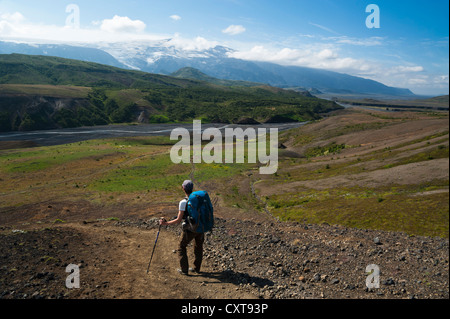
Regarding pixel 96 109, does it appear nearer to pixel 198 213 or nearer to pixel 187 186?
pixel 187 186

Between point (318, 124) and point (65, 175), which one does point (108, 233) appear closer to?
point (65, 175)

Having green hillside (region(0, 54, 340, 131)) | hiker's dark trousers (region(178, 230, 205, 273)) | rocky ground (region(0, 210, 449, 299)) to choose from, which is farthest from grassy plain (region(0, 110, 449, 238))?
green hillside (region(0, 54, 340, 131))

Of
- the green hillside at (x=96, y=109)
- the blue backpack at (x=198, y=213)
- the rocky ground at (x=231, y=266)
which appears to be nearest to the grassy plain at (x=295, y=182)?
the rocky ground at (x=231, y=266)

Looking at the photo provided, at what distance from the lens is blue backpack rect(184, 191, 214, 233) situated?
29.3 feet

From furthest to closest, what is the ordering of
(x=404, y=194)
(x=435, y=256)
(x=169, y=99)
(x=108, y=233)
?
(x=169, y=99) < (x=404, y=194) < (x=108, y=233) < (x=435, y=256)

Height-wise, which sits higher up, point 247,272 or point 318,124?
point 318,124

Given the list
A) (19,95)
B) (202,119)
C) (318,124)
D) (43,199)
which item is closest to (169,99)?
(202,119)

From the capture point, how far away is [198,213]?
354 inches

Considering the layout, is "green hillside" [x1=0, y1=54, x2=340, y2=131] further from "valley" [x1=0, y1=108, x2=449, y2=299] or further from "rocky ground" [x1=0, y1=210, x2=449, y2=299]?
"rocky ground" [x1=0, y1=210, x2=449, y2=299]

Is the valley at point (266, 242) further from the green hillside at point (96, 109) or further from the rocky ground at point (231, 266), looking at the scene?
the green hillside at point (96, 109)

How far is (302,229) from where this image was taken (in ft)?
52.5

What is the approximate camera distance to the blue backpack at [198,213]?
29.3 feet
